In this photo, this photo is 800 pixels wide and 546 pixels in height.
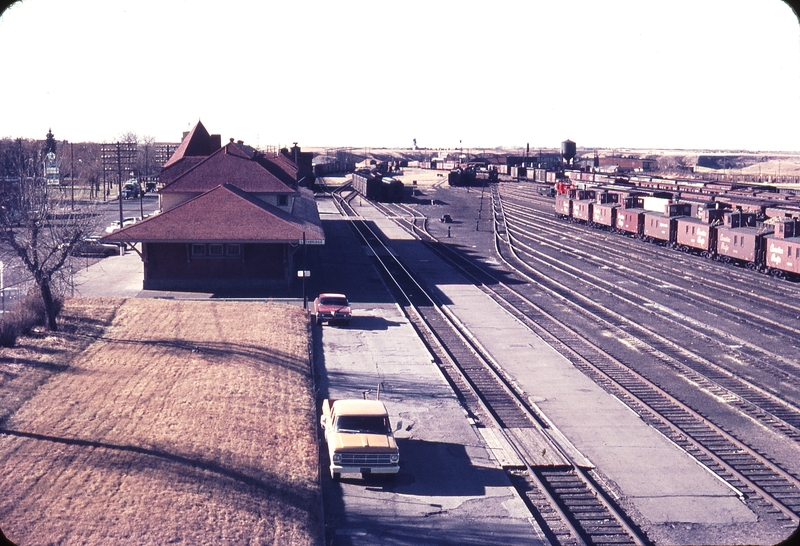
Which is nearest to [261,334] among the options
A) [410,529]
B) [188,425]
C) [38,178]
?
[188,425]

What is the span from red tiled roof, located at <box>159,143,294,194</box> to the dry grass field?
57.3ft

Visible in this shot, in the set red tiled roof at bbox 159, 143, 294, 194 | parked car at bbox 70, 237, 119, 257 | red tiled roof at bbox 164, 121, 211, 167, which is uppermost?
red tiled roof at bbox 164, 121, 211, 167

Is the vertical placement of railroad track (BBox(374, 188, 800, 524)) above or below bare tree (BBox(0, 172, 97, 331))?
below

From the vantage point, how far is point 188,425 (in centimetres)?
1992

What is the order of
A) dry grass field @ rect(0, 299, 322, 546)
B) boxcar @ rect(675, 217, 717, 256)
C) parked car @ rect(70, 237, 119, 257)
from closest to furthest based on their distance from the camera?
1. dry grass field @ rect(0, 299, 322, 546)
2. boxcar @ rect(675, 217, 717, 256)
3. parked car @ rect(70, 237, 119, 257)

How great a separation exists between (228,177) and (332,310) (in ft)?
60.3

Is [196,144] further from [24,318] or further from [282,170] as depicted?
[24,318]

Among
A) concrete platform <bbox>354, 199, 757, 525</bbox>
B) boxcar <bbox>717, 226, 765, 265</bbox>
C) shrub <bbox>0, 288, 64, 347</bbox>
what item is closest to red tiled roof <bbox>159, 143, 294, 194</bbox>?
shrub <bbox>0, 288, 64, 347</bbox>

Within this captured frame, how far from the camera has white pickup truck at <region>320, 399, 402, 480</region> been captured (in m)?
17.8

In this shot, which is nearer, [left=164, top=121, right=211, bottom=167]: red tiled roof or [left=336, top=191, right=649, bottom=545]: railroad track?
[left=336, top=191, right=649, bottom=545]: railroad track

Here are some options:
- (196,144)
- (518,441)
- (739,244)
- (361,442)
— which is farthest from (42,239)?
(739,244)

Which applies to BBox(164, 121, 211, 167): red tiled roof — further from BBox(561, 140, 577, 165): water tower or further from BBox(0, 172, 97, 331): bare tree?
BBox(561, 140, 577, 165): water tower

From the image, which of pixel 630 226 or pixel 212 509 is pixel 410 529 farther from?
pixel 630 226

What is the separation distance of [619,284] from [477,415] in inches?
999
